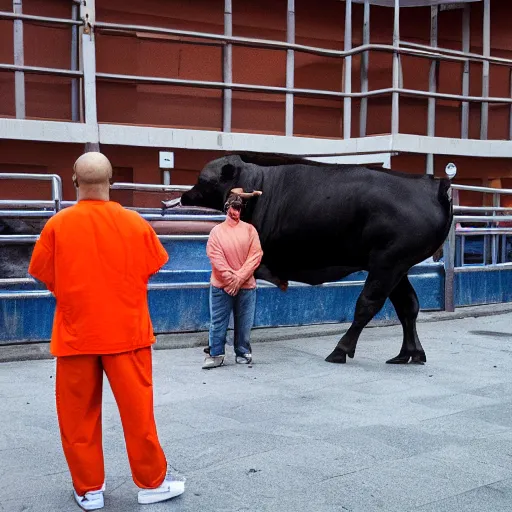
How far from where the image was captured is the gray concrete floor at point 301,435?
3.82 metres

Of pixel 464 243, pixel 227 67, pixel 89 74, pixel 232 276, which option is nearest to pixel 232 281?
pixel 232 276

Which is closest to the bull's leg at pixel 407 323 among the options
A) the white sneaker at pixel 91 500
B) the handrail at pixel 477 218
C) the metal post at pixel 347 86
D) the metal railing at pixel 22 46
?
the handrail at pixel 477 218

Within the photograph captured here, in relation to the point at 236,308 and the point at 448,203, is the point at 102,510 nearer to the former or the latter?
the point at 236,308

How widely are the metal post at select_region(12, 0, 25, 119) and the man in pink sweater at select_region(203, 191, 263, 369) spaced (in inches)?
293

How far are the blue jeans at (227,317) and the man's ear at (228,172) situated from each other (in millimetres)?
1182

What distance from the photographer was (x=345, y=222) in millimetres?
7152

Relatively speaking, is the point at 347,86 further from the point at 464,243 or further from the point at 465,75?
the point at 464,243

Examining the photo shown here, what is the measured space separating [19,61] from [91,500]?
11.1m

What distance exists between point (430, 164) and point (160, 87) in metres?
5.24

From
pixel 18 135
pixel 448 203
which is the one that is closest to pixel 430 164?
pixel 18 135

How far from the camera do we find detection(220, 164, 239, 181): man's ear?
770 centimetres

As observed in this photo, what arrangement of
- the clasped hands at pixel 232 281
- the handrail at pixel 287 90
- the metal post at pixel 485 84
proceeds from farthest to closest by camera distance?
1. the metal post at pixel 485 84
2. the handrail at pixel 287 90
3. the clasped hands at pixel 232 281

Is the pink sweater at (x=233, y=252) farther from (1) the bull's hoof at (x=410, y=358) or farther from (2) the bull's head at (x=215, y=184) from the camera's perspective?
(1) the bull's hoof at (x=410, y=358)

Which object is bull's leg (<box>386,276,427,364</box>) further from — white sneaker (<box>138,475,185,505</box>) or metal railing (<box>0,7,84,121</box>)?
metal railing (<box>0,7,84,121</box>)
